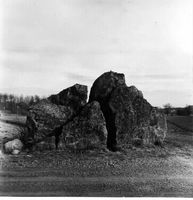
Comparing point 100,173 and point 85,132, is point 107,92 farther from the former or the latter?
point 100,173

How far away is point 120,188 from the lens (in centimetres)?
689

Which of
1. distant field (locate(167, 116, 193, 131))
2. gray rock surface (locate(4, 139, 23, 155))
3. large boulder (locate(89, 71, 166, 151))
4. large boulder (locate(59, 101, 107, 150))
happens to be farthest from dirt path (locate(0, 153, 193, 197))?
distant field (locate(167, 116, 193, 131))

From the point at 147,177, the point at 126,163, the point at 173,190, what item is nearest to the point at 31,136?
the point at 126,163

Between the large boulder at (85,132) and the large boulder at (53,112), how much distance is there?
1.52 feet

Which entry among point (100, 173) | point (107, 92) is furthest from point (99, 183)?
point (107, 92)

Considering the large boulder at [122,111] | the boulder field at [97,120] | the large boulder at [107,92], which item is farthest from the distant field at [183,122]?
the large boulder at [107,92]

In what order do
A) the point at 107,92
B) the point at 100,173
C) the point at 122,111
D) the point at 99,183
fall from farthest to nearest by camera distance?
the point at 107,92, the point at 122,111, the point at 100,173, the point at 99,183

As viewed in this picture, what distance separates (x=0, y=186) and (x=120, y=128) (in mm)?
4747

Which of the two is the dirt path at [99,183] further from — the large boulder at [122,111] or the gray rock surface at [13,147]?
the large boulder at [122,111]

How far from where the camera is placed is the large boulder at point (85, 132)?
9984 mm

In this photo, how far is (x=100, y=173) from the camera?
7.91 meters

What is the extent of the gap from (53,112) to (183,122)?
894cm

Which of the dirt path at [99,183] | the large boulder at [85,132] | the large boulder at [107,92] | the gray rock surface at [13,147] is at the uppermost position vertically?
the large boulder at [107,92]

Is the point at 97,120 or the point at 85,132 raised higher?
the point at 97,120
